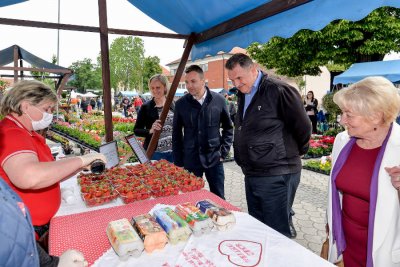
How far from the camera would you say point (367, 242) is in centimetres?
184

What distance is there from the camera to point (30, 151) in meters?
1.63

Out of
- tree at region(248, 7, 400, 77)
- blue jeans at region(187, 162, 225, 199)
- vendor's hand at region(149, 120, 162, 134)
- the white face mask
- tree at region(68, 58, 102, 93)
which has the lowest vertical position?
blue jeans at region(187, 162, 225, 199)

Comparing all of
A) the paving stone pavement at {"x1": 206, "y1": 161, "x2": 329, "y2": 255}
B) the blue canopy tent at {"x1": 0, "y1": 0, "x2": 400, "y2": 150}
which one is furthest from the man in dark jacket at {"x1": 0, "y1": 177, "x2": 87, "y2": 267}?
the paving stone pavement at {"x1": 206, "y1": 161, "x2": 329, "y2": 255}

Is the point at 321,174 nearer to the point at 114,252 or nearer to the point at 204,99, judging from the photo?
the point at 204,99

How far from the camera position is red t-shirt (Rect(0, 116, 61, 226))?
161 centimetres

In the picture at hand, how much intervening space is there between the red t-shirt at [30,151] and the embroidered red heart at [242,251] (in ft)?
3.79

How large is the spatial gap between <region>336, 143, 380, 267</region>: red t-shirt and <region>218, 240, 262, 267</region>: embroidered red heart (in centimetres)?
76

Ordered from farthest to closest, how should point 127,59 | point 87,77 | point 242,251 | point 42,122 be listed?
1. point 87,77
2. point 127,59
3. point 42,122
4. point 242,251

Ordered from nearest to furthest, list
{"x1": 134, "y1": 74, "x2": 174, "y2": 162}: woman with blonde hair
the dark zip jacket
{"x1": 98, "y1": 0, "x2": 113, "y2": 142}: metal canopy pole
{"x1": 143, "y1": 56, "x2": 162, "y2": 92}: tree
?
the dark zip jacket → {"x1": 98, "y1": 0, "x2": 113, "y2": 142}: metal canopy pole → {"x1": 134, "y1": 74, "x2": 174, "y2": 162}: woman with blonde hair → {"x1": 143, "y1": 56, "x2": 162, "y2": 92}: tree

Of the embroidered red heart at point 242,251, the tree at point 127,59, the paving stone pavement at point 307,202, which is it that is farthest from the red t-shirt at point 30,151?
the tree at point 127,59

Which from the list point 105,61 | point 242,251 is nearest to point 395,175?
point 242,251

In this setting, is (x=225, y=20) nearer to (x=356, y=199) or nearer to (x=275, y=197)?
(x=275, y=197)

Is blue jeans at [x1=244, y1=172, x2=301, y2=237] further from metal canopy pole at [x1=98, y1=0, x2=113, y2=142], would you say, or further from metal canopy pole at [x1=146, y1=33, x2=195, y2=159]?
metal canopy pole at [x1=98, y1=0, x2=113, y2=142]

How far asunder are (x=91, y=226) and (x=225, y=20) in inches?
101
